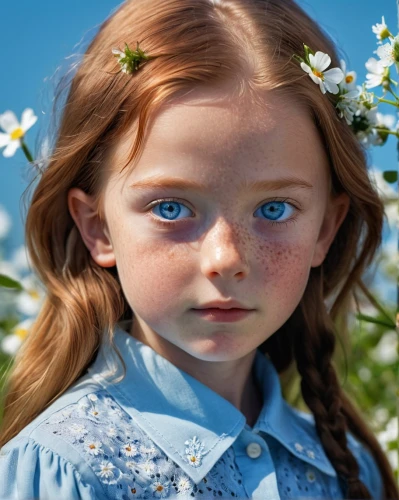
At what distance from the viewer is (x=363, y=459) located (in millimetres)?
1518

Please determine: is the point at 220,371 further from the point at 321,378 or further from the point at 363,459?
the point at 363,459

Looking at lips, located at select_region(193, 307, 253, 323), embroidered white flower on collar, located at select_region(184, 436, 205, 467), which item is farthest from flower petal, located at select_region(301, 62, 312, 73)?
embroidered white flower on collar, located at select_region(184, 436, 205, 467)

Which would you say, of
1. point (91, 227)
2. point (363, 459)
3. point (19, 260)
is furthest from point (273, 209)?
point (19, 260)

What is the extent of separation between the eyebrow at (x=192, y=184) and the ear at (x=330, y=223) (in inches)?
7.8

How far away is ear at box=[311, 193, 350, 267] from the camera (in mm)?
1361

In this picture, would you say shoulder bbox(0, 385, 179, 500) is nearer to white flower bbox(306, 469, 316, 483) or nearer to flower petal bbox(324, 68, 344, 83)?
white flower bbox(306, 469, 316, 483)

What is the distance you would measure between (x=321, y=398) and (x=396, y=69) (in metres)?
0.60

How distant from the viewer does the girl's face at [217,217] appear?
3.68ft

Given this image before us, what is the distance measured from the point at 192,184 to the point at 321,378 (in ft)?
1.83

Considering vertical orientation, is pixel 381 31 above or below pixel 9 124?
above

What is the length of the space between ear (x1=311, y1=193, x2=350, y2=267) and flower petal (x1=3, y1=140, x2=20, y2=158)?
20.2 inches

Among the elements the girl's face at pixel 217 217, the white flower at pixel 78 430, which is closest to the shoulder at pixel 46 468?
the white flower at pixel 78 430

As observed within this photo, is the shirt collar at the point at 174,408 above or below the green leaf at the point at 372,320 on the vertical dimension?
below

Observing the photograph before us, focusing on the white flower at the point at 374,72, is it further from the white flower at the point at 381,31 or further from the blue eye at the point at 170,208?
the blue eye at the point at 170,208
